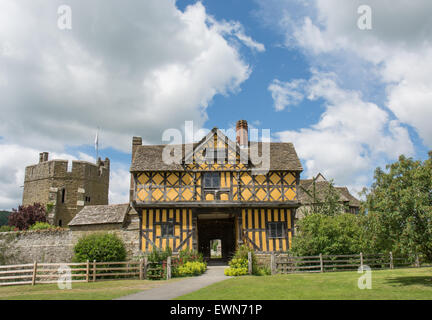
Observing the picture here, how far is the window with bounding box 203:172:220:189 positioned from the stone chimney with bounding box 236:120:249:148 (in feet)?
10.7

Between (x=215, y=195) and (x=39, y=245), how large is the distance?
12.6m

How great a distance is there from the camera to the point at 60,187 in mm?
35781

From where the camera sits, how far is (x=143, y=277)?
15414mm

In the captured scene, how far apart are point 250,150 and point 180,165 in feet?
15.7

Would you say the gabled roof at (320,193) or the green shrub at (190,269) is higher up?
the gabled roof at (320,193)

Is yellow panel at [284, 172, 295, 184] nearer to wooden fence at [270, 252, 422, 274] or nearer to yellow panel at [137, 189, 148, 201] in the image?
wooden fence at [270, 252, 422, 274]

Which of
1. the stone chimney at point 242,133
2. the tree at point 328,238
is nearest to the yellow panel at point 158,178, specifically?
the stone chimney at point 242,133

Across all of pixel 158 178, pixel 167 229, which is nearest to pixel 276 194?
pixel 167 229

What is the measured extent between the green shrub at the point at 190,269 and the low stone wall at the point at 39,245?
8.78 m

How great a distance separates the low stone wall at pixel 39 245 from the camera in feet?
72.5

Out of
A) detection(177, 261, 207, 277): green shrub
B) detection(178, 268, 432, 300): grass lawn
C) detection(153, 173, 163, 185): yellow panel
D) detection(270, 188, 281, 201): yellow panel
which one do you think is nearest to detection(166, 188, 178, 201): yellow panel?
detection(153, 173, 163, 185): yellow panel

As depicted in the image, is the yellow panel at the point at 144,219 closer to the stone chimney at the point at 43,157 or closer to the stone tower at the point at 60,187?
the stone tower at the point at 60,187

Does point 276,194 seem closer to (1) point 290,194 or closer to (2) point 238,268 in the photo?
(1) point 290,194

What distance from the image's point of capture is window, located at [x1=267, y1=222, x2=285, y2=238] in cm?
1986
